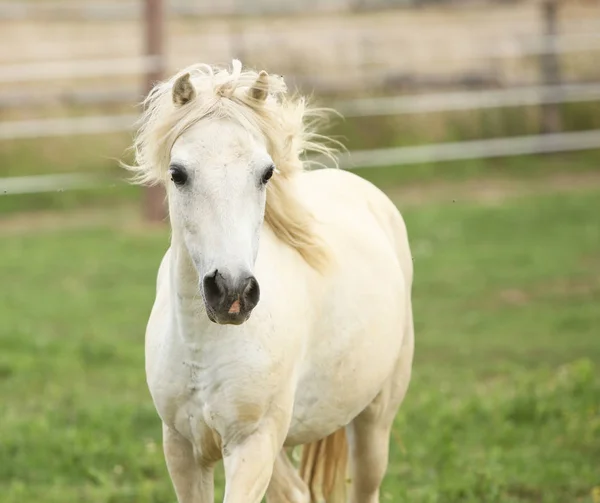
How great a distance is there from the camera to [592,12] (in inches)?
641

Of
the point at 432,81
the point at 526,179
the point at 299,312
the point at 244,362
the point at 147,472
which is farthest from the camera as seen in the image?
the point at 432,81

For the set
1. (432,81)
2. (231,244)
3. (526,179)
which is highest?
(231,244)

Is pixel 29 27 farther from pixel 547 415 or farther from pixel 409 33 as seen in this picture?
pixel 547 415

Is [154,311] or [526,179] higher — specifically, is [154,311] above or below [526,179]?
above

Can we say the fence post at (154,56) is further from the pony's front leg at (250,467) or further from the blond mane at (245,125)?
the pony's front leg at (250,467)

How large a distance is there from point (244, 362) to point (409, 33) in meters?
12.7

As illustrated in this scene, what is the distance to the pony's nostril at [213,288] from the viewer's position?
2.93m

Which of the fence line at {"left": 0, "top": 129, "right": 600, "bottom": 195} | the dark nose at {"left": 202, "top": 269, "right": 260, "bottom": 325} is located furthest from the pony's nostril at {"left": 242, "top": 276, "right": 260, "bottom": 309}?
the fence line at {"left": 0, "top": 129, "right": 600, "bottom": 195}

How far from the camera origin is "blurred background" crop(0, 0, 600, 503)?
5441 mm

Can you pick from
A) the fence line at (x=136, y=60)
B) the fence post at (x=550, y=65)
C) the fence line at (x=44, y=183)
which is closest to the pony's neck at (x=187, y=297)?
the fence line at (x=44, y=183)

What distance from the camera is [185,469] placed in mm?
3541

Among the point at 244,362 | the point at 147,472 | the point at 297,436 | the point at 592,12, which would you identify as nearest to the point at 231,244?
the point at 244,362

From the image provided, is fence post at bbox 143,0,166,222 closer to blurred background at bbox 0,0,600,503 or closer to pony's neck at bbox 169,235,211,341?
A: blurred background at bbox 0,0,600,503

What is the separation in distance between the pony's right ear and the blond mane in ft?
0.05
